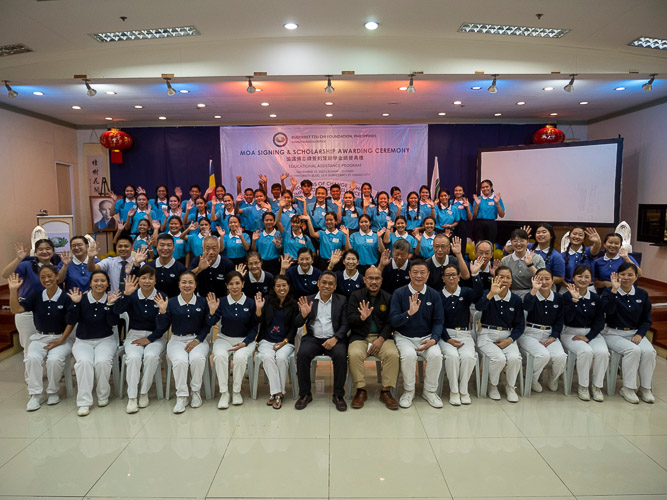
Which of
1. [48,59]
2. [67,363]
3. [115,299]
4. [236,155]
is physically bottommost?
[67,363]

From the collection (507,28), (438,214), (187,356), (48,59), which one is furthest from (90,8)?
(438,214)

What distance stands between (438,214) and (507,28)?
287 cm

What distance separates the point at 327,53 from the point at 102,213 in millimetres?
6235

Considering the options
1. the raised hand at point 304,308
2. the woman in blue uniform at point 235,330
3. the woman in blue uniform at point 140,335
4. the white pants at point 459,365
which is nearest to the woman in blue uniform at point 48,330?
the woman in blue uniform at point 140,335

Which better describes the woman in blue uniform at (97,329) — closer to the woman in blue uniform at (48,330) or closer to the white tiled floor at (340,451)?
the woman in blue uniform at (48,330)

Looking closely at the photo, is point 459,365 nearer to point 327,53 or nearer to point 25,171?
point 327,53

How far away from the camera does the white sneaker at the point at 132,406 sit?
A: 3629mm

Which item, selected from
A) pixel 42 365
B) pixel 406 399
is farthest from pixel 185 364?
pixel 406 399

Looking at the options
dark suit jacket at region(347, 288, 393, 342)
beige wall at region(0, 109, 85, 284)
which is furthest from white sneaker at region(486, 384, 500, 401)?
beige wall at region(0, 109, 85, 284)

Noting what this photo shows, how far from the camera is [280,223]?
595cm

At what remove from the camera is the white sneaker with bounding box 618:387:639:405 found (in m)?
3.81

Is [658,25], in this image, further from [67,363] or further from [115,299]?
[67,363]

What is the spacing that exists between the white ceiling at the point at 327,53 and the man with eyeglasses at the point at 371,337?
3.02 m

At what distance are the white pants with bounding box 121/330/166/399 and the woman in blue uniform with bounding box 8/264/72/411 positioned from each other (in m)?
0.59
